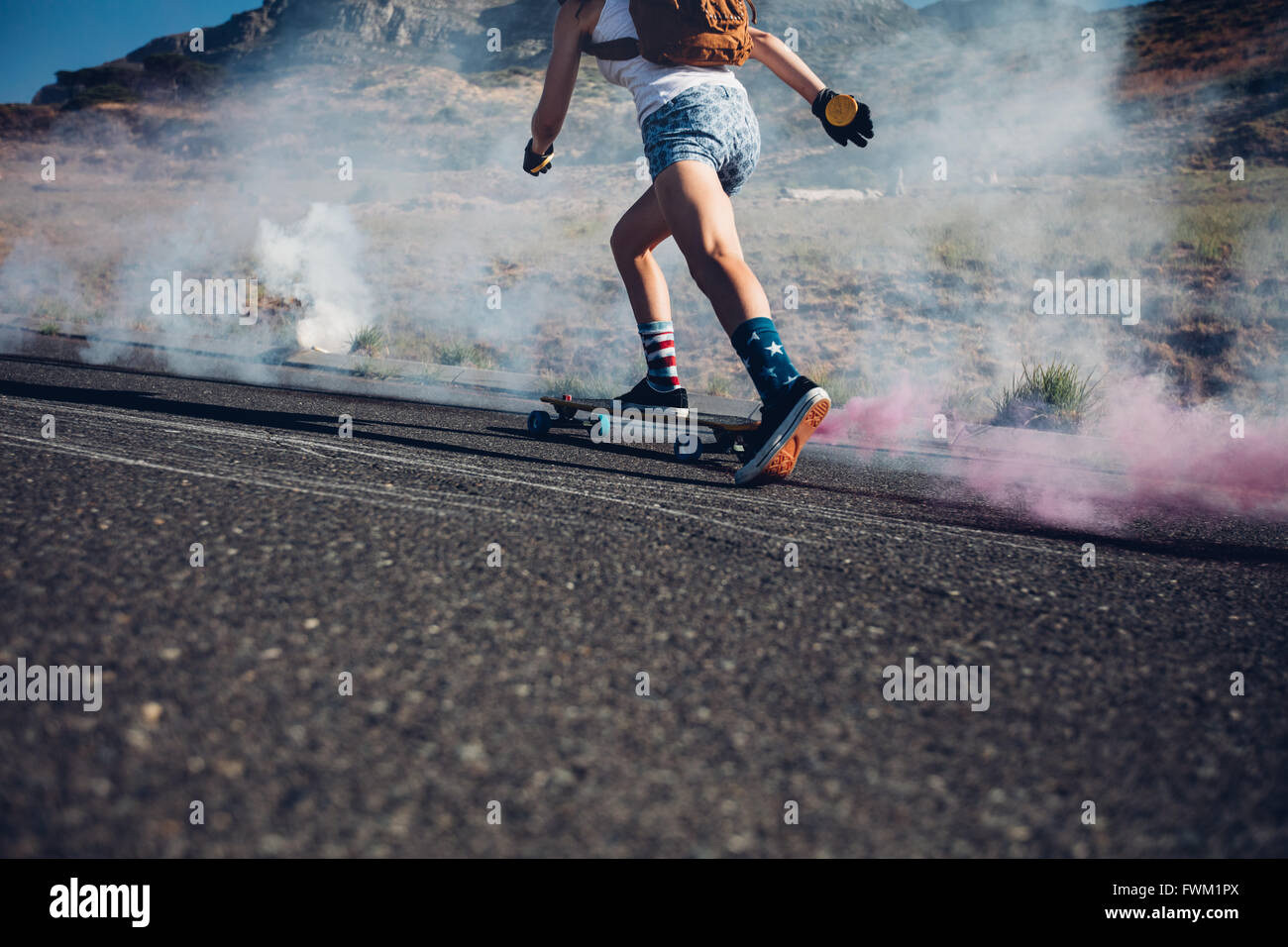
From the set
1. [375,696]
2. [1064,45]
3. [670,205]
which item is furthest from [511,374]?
[1064,45]

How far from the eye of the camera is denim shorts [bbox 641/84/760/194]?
3645 millimetres

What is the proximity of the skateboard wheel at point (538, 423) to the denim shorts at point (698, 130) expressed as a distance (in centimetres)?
165

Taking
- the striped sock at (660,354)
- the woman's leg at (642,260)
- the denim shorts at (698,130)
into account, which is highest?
the denim shorts at (698,130)

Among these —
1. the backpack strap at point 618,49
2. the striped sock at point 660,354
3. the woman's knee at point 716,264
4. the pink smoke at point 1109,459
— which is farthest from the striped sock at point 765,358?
the backpack strap at point 618,49

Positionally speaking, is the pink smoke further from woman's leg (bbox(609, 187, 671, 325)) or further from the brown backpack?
the brown backpack

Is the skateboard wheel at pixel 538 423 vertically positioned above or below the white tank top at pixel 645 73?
below

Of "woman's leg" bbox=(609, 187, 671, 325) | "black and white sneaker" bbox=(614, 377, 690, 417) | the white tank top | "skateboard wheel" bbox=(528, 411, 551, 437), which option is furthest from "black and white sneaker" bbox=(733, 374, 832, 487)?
"skateboard wheel" bbox=(528, 411, 551, 437)

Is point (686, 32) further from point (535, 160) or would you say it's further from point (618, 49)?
point (535, 160)

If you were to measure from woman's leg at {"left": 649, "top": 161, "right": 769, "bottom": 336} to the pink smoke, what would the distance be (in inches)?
53.6

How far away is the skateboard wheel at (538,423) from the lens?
4.96 m

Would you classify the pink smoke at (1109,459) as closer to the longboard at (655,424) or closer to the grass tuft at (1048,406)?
the grass tuft at (1048,406)

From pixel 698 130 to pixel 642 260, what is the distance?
0.81 m

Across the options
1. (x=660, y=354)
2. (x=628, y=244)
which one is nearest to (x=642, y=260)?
(x=628, y=244)

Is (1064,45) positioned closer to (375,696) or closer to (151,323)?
(151,323)
